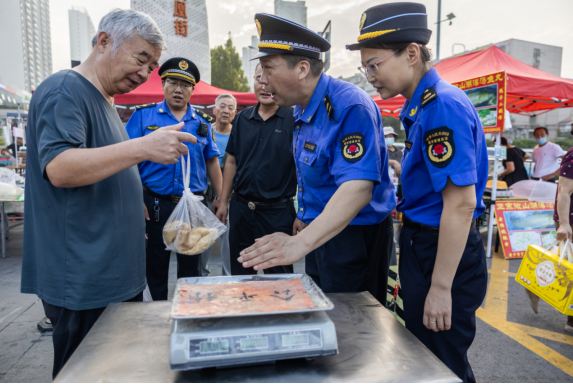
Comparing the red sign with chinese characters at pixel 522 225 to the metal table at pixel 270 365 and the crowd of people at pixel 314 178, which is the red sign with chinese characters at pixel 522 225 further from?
the metal table at pixel 270 365

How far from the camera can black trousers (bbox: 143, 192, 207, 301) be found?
104 inches

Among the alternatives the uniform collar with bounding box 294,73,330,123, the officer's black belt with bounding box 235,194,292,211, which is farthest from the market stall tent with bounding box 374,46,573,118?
the uniform collar with bounding box 294,73,330,123

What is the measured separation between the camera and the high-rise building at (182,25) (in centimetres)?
912

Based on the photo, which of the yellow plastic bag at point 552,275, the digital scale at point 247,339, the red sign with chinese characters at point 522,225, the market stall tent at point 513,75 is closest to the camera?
the digital scale at point 247,339

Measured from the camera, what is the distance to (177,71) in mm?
2770

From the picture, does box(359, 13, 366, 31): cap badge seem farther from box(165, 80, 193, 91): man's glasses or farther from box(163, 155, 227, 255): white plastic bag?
box(165, 80, 193, 91): man's glasses

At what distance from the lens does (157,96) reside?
18.1 ft

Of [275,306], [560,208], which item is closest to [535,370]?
[560,208]

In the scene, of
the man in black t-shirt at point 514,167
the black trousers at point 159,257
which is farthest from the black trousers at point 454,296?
the man in black t-shirt at point 514,167

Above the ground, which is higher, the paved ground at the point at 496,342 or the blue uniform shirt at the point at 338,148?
the blue uniform shirt at the point at 338,148

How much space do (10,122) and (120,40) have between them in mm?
13464

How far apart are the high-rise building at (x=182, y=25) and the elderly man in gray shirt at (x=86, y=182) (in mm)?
8701

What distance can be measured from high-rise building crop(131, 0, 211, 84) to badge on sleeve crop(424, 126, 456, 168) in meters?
9.39

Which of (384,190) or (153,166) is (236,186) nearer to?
(153,166)
